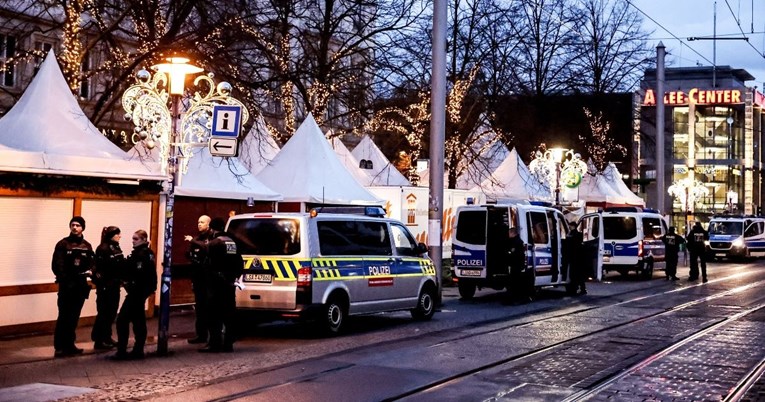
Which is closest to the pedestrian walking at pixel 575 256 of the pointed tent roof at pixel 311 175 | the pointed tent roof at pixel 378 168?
the pointed tent roof at pixel 311 175

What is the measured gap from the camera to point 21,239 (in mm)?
13930

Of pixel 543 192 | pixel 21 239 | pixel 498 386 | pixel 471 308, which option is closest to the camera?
pixel 498 386

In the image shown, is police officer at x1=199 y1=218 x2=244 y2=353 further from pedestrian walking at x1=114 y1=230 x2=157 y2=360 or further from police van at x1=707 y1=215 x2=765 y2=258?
police van at x1=707 y1=215 x2=765 y2=258

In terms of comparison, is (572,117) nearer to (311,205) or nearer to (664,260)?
(664,260)

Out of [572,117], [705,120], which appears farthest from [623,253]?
[705,120]

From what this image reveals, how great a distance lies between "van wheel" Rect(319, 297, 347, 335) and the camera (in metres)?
14.4

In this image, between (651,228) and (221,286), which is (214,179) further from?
(651,228)

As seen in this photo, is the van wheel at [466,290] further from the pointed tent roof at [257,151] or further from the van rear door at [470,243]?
the pointed tent roof at [257,151]

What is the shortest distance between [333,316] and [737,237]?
37.4 m

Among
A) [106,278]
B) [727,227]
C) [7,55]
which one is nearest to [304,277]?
[106,278]

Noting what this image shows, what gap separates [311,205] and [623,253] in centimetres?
1304

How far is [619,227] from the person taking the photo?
31.0 meters

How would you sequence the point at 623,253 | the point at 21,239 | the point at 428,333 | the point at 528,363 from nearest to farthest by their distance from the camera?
the point at 528,363 → the point at 21,239 → the point at 428,333 → the point at 623,253

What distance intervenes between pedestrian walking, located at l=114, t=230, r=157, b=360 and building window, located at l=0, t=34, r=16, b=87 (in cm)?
789
